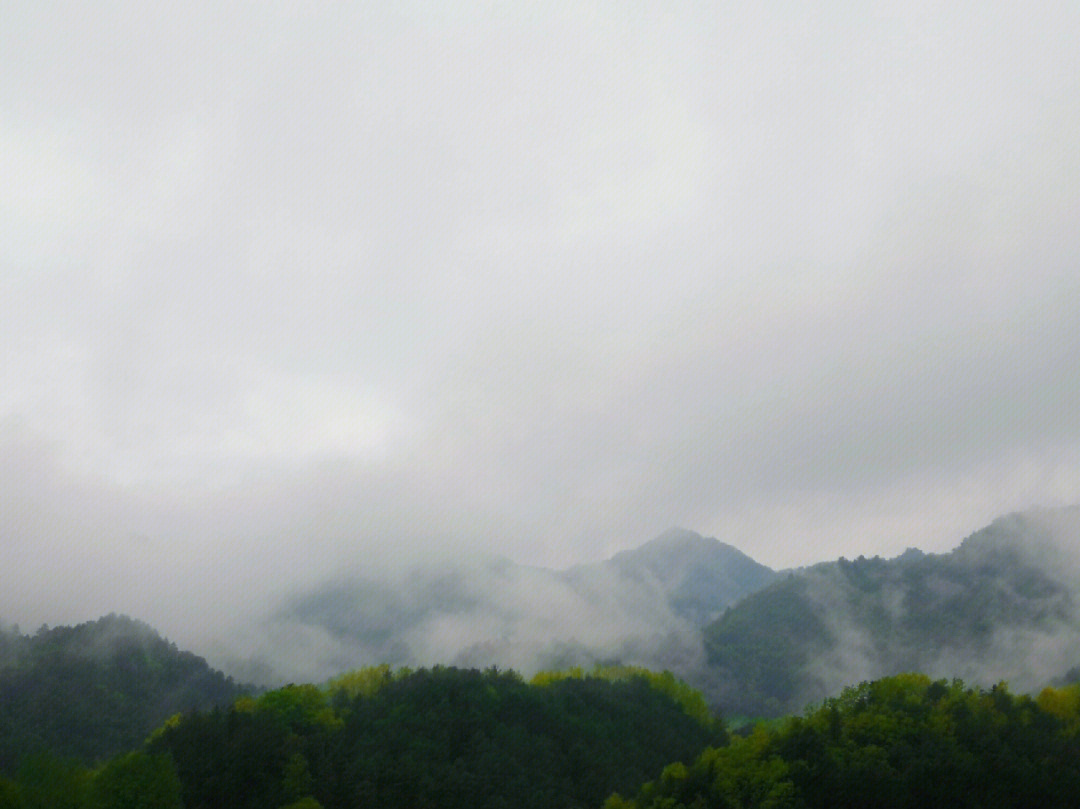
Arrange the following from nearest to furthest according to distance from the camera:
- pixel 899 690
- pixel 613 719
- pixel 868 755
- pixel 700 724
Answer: pixel 868 755 → pixel 899 690 → pixel 613 719 → pixel 700 724

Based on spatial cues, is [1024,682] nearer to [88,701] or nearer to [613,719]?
[613,719]

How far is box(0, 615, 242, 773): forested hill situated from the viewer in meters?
142

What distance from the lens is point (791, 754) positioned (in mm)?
60844

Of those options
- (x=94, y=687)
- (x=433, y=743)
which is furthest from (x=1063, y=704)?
(x=94, y=687)

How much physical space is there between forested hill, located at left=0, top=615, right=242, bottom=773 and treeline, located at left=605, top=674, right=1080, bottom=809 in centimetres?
10482

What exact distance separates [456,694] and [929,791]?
50.4 metres

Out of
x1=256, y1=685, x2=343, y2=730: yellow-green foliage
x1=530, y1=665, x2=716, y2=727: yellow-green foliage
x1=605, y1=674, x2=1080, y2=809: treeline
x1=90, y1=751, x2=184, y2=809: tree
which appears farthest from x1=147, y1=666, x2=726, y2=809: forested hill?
x1=605, y1=674, x2=1080, y2=809: treeline

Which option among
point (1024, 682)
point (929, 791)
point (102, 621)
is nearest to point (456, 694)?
point (929, 791)

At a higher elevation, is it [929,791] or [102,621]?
[102,621]

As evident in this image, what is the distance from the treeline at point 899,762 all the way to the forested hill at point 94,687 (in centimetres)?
10482

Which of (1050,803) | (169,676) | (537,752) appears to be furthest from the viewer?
(169,676)

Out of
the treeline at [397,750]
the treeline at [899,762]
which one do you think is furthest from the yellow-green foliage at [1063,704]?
the treeline at [397,750]

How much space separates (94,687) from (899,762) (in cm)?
15356

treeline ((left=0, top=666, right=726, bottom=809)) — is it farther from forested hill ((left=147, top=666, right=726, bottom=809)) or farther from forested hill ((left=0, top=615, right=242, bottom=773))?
forested hill ((left=0, top=615, right=242, bottom=773))
